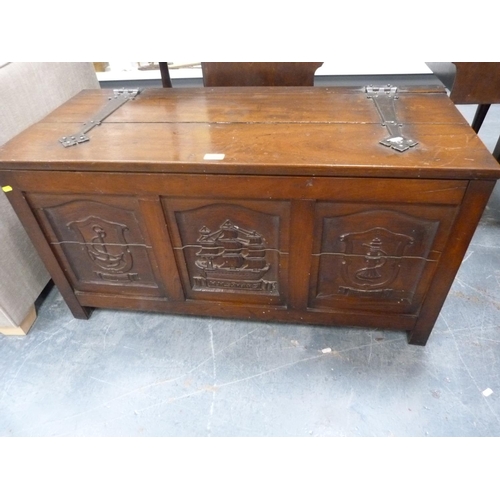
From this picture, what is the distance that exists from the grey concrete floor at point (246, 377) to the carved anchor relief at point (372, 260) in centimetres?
24

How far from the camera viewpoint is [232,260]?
3.64ft

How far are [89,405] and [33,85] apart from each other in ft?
3.55

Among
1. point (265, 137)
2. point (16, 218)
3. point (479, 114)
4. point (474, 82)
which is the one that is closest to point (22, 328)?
point (16, 218)

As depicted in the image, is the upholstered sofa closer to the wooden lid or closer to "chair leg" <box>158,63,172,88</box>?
the wooden lid

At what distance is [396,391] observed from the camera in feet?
3.66

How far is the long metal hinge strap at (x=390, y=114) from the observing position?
904mm

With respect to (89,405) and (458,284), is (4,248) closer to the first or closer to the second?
(89,405)

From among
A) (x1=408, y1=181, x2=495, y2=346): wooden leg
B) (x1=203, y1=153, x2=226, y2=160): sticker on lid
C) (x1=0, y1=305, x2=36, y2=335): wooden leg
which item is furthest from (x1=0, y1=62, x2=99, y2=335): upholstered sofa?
(x1=408, y1=181, x2=495, y2=346): wooden leg

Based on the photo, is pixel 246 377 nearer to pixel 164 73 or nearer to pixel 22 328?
pixel 22 328

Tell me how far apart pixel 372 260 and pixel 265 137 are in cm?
45

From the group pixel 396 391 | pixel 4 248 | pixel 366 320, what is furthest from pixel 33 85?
pixel 396 391

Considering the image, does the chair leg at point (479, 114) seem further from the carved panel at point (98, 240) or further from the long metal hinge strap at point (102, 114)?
the carved panel at point (98, 240)

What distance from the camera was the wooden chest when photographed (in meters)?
0.89

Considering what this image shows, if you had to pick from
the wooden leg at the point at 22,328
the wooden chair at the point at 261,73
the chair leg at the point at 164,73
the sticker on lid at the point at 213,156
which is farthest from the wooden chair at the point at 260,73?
the wooden leg at the point at 22,328
